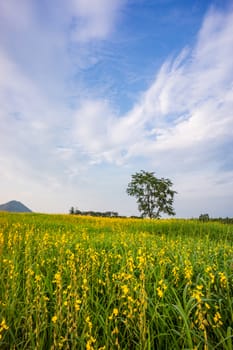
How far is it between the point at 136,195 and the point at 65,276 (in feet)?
140

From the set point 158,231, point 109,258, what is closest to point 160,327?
point 109,258

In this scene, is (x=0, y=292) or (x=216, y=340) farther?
(x=0, y=292)

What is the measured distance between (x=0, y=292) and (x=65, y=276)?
1.07 metres

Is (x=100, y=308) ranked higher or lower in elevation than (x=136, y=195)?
lower

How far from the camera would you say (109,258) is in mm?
5852

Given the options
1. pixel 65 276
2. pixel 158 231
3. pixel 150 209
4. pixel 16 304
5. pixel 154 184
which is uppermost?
pixel 154 184

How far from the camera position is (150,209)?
47281 millimetres

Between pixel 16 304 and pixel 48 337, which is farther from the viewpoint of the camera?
pixel 16 304

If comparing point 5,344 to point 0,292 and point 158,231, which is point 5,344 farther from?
point 158,231

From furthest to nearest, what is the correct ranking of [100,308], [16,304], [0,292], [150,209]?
[150,209] → [0,292] → [16,304] → [100,308]

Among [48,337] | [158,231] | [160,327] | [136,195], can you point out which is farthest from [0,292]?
[136,195]

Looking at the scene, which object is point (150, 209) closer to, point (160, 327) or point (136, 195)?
point (136, 195)

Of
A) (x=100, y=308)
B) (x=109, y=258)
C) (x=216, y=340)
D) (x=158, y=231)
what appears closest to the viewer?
(x=216, y=340)

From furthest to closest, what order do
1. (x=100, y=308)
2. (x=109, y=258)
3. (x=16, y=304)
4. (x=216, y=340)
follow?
(x=109, y=258)
(x=16, y=304)
(x=100, y=308)
(x=216, y=340)
